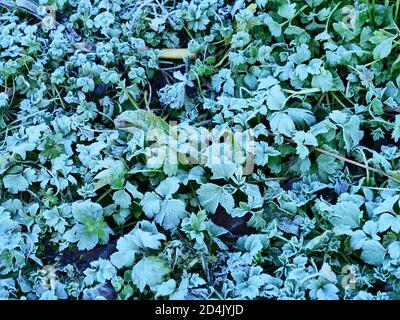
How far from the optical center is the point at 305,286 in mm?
1625

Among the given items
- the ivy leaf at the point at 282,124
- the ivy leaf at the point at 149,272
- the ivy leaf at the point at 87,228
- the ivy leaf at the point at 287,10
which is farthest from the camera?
the ivy leaf at the point at 287,10

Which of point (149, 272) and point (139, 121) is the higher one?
point (139, 121)

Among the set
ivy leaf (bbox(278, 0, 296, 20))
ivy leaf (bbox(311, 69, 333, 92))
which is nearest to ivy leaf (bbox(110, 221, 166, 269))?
ivy leaf (bbox(311, 69, 333, 92))

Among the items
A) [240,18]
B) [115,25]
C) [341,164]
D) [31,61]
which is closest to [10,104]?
[31,61]

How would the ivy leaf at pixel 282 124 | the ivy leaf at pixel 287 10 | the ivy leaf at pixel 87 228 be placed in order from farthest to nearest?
the ivy leaf at pixel 287 10, the ivy leaf at pixel 282 124, the ivy leaf at pixel 87 228

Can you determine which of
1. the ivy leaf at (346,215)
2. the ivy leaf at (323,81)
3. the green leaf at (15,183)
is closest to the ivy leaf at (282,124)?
the ivy leaf at (323,81)

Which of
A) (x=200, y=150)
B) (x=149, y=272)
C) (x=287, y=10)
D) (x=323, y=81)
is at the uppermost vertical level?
(x=287, y=10)

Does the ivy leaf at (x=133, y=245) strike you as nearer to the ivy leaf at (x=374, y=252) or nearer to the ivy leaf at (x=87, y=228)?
the ivy leaf at (x=87, y=228)

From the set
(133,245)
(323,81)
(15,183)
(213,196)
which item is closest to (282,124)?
(323,81)

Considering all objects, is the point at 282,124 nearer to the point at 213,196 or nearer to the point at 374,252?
the point at 213,196

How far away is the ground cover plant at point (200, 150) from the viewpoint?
1.69 m

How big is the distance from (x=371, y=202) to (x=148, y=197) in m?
0.63

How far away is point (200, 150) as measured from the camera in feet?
6.15

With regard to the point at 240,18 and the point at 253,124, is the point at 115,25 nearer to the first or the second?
the point at 240,18
